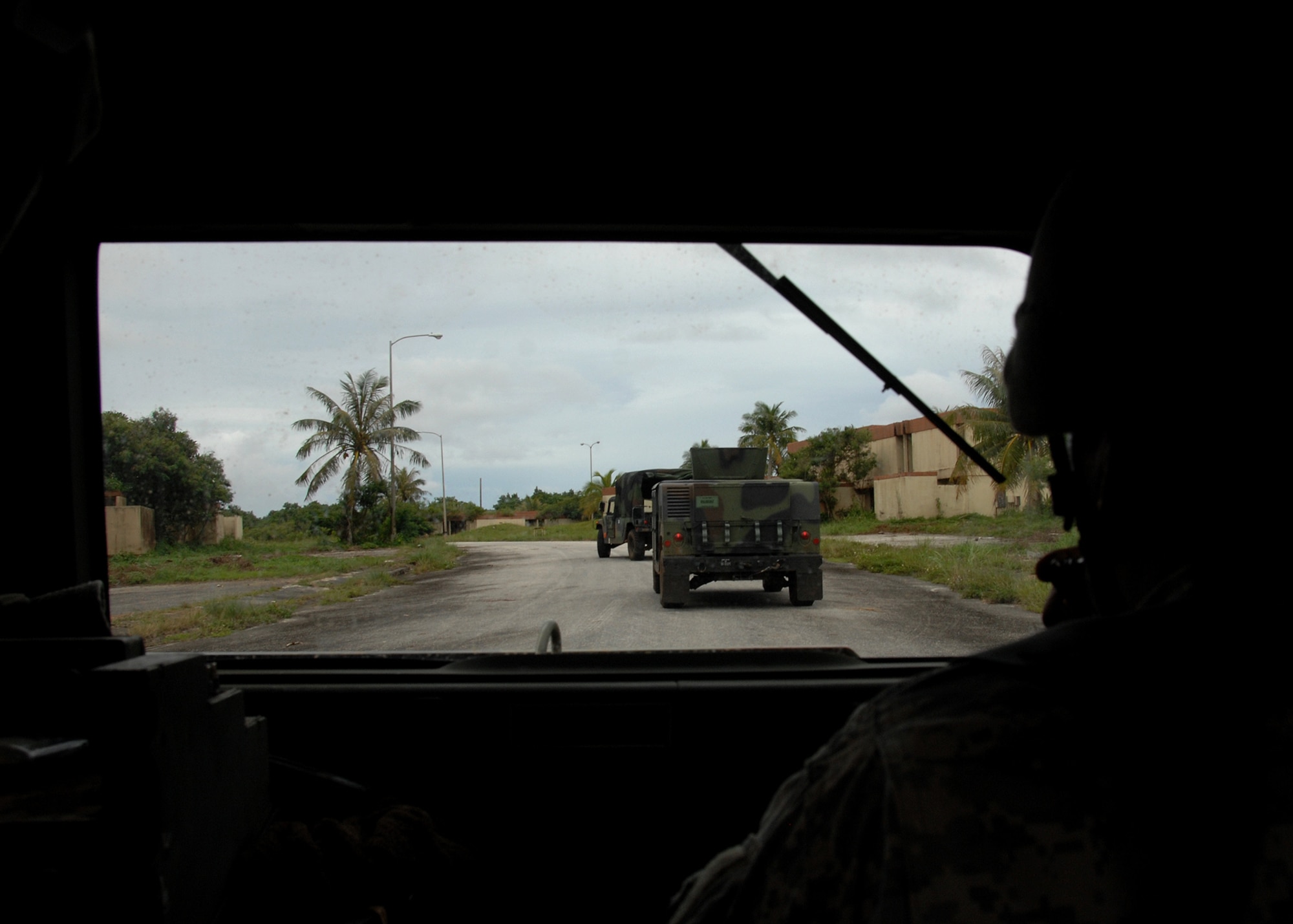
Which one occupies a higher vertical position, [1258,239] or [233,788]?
[1258,239]

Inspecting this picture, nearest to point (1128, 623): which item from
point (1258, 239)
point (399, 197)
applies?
point (1258, 239)

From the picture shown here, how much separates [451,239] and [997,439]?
57.7 inches

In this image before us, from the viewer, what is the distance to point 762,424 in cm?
246

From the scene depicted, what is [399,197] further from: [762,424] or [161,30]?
[762,424]

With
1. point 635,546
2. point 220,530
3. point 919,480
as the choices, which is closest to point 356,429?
point 220,530

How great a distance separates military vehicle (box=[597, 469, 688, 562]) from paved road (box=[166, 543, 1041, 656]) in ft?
3.11

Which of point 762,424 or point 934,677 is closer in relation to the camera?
point 934,677

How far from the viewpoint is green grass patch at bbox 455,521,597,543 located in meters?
3.01

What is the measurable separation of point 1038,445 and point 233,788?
6.16 feet

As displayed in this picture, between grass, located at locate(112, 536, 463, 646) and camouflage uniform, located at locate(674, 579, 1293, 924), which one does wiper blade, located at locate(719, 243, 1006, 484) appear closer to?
camouflage uniform, located at locate(674, 579, 1293, 924)

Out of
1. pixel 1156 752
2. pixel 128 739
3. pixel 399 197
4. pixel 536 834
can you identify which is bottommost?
pixel 536 834

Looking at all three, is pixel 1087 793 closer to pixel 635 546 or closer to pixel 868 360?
pixel 868 360

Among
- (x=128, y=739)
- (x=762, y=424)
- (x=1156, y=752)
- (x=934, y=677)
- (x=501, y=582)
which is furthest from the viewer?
(x=501, y=582)

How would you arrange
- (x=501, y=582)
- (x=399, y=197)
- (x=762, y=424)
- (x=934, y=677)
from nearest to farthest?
(x=934, y=677) → (x=399, y=197) → (x=762, y=424) → (x=501, y=582)
